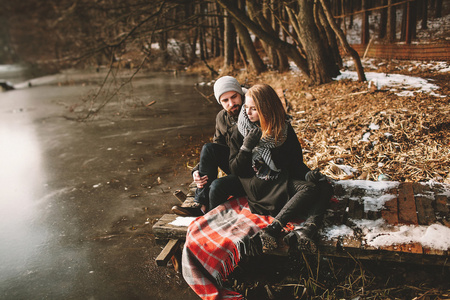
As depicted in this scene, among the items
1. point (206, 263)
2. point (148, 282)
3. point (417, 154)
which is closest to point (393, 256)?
point (206, 263)

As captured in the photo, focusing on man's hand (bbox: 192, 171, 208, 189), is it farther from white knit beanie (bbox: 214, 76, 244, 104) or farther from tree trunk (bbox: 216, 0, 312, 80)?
tree trunk (bbox: 216, 0, 312, 80)

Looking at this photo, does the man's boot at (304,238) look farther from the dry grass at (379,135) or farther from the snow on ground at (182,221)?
the dry grass at (379,135)

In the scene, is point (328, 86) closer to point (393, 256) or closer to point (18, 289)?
point (393, 256)

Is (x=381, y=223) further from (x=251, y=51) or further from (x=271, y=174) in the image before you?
(x=251, y=51)

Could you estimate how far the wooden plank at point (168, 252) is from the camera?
9.10ft

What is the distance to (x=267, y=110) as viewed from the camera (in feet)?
9.13

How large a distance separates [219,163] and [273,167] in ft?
2.44

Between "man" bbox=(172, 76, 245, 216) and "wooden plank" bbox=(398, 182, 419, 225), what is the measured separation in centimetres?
142

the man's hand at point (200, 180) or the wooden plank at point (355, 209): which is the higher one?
the man's hand at point (200, 180)

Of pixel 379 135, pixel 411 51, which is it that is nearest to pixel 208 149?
pixel 379 135

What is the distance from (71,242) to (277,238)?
2.58 metres

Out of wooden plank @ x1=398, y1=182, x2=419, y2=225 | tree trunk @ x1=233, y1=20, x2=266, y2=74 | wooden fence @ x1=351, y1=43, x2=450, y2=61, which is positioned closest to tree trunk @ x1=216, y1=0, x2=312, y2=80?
wooden fence @ x1=351, y1=43, x2=450, y2=61

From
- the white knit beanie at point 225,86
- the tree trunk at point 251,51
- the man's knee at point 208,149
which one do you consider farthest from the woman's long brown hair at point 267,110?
the tree trunk at point 251,51

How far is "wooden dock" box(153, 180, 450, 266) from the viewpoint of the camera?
2.40 m
